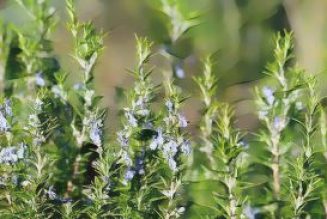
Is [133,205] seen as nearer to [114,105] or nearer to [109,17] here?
[114,105]

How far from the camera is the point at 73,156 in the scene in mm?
1981

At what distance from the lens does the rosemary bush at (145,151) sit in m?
1.67

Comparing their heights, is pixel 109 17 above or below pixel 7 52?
above

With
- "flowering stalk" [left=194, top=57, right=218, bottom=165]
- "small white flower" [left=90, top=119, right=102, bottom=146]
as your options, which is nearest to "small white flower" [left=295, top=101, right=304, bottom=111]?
"flowering stalk" [left=194, top=57, right=218, bottom=165]

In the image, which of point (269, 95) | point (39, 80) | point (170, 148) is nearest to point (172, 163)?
point (170, 148)

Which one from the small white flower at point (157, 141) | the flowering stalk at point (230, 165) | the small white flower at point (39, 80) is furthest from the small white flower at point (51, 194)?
the small white flower at point (39, 80)

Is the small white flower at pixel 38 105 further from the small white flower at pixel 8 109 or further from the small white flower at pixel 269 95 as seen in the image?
the small white flower at pixel 269 95

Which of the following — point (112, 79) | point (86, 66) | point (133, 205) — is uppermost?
point (112, 79)

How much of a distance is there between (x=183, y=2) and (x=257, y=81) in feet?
1.08

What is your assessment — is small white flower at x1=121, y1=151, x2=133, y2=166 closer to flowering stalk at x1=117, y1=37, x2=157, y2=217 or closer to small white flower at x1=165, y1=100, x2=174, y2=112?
flowering stalk at x1=117, y1=37, x2=157, y2=217

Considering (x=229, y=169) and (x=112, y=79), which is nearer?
(x=229, y=169)

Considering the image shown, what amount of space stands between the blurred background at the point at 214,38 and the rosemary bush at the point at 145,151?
0.18 m

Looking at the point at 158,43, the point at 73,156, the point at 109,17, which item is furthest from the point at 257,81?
the point at 73,156

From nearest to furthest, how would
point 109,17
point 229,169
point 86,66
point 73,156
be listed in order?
1. point 229,169
2. point 86,66
3. point 73,156
4. point 109,17
